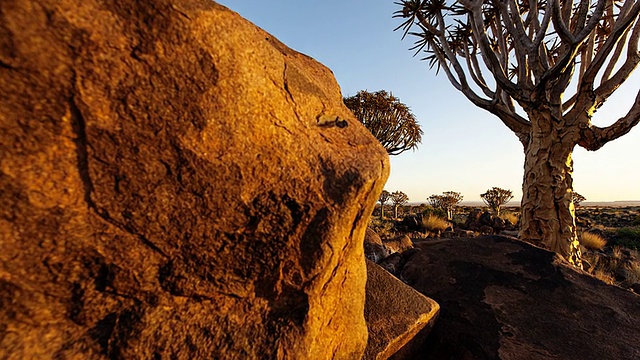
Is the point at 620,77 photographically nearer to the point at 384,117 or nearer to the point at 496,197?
the point at 384,117

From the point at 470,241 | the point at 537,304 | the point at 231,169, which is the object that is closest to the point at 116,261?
the point at 231,169

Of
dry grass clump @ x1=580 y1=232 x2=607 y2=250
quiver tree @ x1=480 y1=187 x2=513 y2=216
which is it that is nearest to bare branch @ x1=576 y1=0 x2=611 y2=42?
dry grass clump @ x1=580 y1=232 x2=607 y2=250

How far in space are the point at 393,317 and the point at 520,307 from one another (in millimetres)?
1289

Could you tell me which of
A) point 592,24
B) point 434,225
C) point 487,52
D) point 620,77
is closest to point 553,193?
point 620,77

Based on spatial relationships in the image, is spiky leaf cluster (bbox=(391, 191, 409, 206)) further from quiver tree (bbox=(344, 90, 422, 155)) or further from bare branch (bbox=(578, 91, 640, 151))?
bare branch (bbox=(578, 91, 640, 151))

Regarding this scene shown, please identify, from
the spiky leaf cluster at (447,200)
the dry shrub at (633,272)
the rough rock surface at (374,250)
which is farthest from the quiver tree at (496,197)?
the rough rock surface at (374,250)

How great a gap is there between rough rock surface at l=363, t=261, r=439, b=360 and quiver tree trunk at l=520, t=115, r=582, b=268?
420 centimetres

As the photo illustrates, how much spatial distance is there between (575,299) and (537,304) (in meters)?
0.39

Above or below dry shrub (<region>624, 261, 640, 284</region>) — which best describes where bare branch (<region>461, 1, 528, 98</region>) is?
above

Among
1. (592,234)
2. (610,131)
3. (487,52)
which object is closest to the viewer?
(610,131)

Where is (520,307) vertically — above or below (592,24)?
below

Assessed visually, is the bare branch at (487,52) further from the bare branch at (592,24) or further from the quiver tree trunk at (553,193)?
the bare branch at (592,24)

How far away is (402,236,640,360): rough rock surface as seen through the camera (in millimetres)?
2250

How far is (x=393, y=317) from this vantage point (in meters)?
2.17
